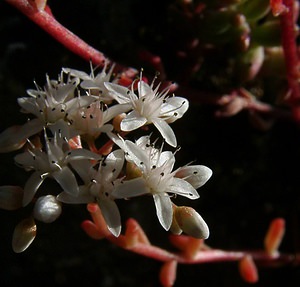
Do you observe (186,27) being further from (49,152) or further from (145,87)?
(49,152)

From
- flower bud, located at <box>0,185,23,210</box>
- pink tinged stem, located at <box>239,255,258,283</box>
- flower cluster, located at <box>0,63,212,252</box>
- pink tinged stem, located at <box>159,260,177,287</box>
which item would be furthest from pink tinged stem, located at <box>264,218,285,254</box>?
flower bud, located at <box>0,185,23,210</box>

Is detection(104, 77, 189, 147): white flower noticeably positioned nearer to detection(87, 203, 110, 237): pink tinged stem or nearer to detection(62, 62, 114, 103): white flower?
detection(62, 62, 114, 103): white flower

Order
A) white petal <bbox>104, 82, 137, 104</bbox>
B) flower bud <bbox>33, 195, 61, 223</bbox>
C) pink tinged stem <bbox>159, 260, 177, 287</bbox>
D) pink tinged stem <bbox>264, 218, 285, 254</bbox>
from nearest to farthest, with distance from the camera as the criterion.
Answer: flower bud <bbox>33, 195, 61, 223</bbox>
white petal <bbox>104, 82, 137, 104</bbox>
pink tinged stem <bbox>159, 260, 177, 287</bbox>
pink tinged stem <bbox>264, 218, 285, 254</bbox>

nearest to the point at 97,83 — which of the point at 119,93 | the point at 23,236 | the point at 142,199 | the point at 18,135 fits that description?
the point at 119,93

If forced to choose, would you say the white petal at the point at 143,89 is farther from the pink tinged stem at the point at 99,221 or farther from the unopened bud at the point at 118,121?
the pink tinged stem at the point at 99,221

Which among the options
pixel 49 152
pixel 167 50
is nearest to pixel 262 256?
pixel 167 50

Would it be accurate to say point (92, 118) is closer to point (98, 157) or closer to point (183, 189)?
point (98, 157)

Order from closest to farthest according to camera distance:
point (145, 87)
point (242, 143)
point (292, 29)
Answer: point (145, 87) < point (292, 29) < point (242, 143)
